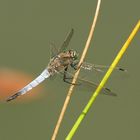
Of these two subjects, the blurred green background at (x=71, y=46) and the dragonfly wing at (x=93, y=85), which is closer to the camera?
the dragonfly wing at (x=93, y=85)

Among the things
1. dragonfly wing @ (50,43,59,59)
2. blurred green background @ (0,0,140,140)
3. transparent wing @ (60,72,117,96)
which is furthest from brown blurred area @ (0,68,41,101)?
transparent wing @ (60,72,117,96)

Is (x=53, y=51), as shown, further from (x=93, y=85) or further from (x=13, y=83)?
(x=13, y=83)

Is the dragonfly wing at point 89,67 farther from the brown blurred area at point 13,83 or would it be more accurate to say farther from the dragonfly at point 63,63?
the brown blurred area at point 13,83

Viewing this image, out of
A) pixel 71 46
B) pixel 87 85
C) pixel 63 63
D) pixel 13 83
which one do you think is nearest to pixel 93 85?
pixel 87 85

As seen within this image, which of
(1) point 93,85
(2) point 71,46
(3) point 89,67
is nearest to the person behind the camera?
(1) point 93,85

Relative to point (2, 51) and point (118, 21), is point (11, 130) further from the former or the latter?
point (118, 21)

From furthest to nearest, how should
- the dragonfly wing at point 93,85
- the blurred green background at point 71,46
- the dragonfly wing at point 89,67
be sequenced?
the blurred green background at point 71,46, the dragonfly wing at point 89,67, the dragonfly wing at point 93,85

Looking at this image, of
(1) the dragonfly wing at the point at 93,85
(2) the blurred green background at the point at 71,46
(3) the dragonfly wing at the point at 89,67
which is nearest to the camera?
(1) the dragonfly wing at the point at 93,85

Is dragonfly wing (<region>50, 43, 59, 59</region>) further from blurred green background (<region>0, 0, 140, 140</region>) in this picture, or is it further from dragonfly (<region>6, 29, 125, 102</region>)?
blurred green background (<region>0, 0, 140, 140</region>)

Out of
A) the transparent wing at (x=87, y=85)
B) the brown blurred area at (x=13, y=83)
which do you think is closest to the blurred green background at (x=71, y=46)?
the brown blurred area at (x=13, y=83)
